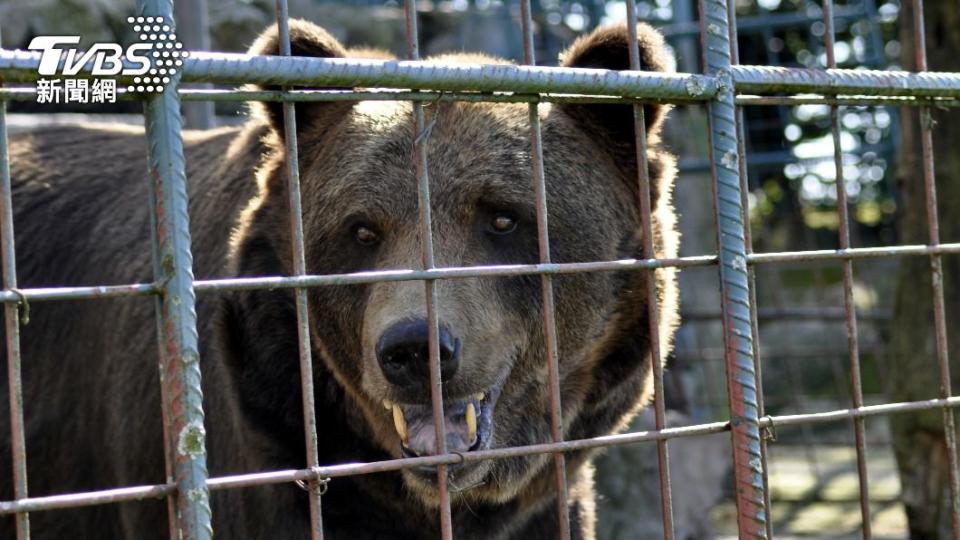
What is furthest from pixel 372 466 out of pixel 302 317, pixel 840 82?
pixel 840 82

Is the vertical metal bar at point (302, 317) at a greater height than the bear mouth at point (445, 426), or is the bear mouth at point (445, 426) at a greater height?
the vertical metal bar at point (302, 317)

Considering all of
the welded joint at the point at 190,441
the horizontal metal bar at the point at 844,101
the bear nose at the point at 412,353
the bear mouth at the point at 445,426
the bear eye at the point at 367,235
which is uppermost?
the horizontal metal bar at the point at 844,101

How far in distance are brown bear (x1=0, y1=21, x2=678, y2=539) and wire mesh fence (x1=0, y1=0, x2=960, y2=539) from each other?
0.43m

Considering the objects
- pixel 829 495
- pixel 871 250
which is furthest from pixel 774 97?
pixel 829 495

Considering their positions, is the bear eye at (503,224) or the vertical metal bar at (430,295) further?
the bear eye at (503,224)

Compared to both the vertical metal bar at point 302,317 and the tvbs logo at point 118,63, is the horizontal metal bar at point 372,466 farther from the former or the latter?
the tvbs logo at point 118,63

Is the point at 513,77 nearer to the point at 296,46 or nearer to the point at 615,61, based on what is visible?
the point at 615,61

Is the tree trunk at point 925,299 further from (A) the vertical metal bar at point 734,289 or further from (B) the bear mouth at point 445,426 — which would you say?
(B) the bear mouth at point 445,426

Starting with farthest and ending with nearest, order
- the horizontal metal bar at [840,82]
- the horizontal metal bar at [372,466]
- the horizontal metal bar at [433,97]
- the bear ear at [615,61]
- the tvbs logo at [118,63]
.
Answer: the bear ear at [615,61]
the horizontal metal bar at [840,82]
the horizontal metal bar at [433,97]
the tvbs logo at [118,63]
the horizontal metal bar at [372,466]

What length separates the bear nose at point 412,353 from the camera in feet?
9.43

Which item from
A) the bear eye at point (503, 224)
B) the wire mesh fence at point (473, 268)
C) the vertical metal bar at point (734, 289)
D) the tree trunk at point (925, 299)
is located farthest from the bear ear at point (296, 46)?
the tree trunk at point (925, 299)

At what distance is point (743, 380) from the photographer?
9.66ft

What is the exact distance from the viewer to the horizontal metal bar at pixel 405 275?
2.17m

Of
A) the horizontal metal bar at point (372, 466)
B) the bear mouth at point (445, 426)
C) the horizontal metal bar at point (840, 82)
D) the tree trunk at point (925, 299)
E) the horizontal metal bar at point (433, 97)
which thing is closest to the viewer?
the horizontal metal bar at point (372, 466)
